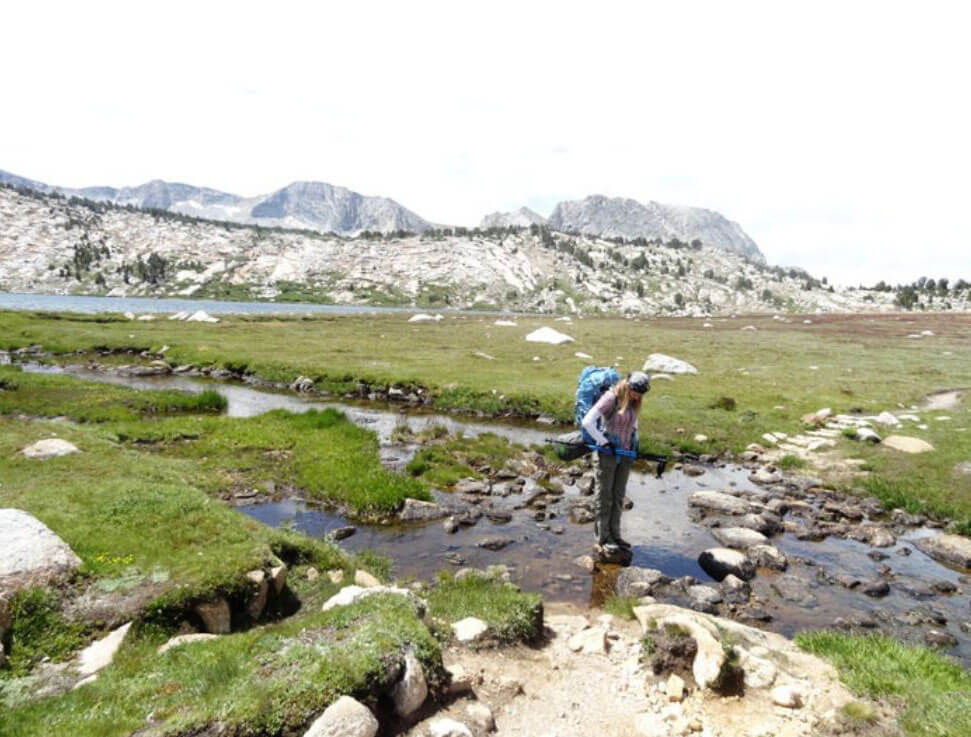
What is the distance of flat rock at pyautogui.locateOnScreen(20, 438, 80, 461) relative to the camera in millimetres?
19155

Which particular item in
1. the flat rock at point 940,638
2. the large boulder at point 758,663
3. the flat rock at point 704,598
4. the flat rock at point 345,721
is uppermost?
the flat rock at point 345,721

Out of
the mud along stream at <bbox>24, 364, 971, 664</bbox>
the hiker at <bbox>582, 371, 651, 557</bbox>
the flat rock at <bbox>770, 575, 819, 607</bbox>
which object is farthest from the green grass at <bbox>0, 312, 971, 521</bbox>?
the hiker at <bbox>582, 371, 651, 557</bbox>

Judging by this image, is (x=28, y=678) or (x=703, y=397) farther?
(x=703, y=397)

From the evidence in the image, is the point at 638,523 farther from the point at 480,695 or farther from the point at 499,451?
the point at 480,695

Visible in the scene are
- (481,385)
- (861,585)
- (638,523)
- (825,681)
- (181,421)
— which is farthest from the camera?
(481,385)

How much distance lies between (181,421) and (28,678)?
23.0 metres

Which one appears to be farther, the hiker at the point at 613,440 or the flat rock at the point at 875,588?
the hiker at the point at 613,440

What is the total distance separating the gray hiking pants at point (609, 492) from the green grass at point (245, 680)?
25.6 feet

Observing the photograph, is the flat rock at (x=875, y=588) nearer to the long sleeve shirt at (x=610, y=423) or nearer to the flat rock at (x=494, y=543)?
the long sleeve shirt at (x=610, y=423)

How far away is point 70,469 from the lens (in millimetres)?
18156

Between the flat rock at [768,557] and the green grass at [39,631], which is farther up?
the green grass at [39,631]

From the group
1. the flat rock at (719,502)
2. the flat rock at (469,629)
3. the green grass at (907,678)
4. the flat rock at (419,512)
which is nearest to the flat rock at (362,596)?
the flat rock at (469,629)

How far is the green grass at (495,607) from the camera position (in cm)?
1130

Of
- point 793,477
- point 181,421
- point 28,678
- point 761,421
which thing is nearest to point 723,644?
point 28,678
